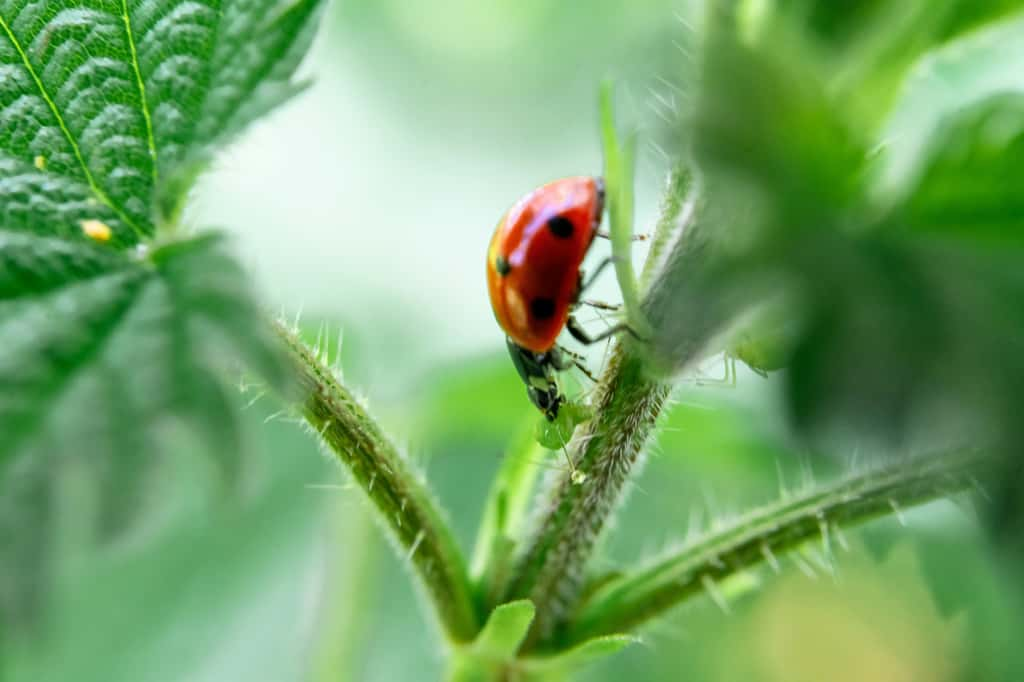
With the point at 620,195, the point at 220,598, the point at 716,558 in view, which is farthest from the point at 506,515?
the point at 220,598

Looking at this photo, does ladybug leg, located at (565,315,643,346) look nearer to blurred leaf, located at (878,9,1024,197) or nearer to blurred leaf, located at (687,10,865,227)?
blurred leaf, located at (687,10,865,227)

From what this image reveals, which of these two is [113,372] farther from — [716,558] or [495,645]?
[716,558]

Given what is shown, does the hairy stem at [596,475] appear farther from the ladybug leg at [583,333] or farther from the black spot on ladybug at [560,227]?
the black spot on ladybug at [560,227]

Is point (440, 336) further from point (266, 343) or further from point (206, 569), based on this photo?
point (266, 343)

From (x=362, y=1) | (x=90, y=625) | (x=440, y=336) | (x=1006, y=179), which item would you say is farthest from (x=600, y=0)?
(x=1006, y=179)

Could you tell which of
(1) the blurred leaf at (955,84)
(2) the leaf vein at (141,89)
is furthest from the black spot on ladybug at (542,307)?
(1) the blurred leaf at (955,84)
